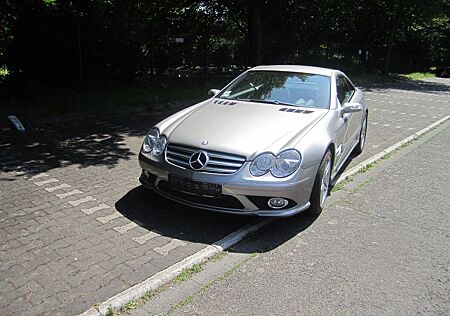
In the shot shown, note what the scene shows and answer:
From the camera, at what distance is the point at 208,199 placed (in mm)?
3980

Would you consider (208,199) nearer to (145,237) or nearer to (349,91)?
(145,237)

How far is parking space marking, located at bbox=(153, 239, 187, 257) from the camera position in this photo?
362 cm

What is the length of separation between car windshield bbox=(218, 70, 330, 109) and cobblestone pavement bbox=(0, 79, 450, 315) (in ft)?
5.75

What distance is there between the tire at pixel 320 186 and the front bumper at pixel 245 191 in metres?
0.12

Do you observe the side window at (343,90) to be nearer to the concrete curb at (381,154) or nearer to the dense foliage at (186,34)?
the concrete curb at (381,154)

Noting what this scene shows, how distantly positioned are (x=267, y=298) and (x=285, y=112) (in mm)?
2426

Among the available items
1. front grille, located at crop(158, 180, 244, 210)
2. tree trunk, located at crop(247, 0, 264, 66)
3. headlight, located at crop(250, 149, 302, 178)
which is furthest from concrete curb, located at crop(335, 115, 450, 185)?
tree trunk, located at crop(247, 0, 264, 66)

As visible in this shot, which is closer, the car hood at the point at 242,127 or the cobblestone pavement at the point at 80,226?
the cobblestone pavement at the point at 80,226

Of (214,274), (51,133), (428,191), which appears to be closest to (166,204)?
(214,274)

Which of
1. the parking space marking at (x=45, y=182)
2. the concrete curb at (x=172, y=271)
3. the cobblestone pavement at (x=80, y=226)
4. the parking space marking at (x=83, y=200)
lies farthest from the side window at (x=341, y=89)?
the parking space marking at (x=45, y=182)

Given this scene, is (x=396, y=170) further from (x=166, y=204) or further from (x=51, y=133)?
(x=51, y=133)

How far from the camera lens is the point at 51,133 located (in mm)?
7699

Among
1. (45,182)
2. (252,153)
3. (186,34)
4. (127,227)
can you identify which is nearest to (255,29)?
(186,34)

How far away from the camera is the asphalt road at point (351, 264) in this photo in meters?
2.98
